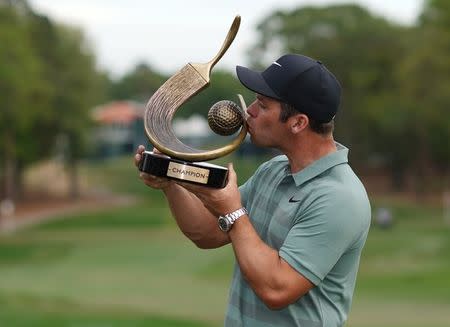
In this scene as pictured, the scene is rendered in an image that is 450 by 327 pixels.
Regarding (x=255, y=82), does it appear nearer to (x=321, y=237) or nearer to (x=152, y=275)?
(x=321, y=237)

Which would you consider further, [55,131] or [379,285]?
[55,131]

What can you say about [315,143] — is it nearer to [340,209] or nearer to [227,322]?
[340,209]

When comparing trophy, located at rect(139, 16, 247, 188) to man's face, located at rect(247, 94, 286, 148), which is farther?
man's face, located at rect(247, 94, 286, 148)

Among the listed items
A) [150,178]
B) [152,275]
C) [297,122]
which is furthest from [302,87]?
[152,275]

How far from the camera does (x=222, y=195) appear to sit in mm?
2936

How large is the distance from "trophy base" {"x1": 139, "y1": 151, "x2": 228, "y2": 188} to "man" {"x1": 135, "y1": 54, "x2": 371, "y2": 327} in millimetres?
33

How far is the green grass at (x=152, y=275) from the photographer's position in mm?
15250

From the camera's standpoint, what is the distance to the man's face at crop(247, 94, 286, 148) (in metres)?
3.04

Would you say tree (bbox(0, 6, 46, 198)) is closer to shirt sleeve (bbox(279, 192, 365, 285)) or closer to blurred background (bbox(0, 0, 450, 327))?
blurred background (bbox(0, 0, 450, 327))

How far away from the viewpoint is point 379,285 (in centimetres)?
2322

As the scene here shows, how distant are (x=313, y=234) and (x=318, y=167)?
0.24 meters

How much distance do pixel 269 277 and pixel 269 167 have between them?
1.82 feet

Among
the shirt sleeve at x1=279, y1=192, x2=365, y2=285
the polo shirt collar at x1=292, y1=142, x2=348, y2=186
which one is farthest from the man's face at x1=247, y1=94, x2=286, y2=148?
the shirt sleeve at x1=279, y1=192, x2=365, y2=285

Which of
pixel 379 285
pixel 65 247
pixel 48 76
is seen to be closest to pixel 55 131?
pixel 48 76
